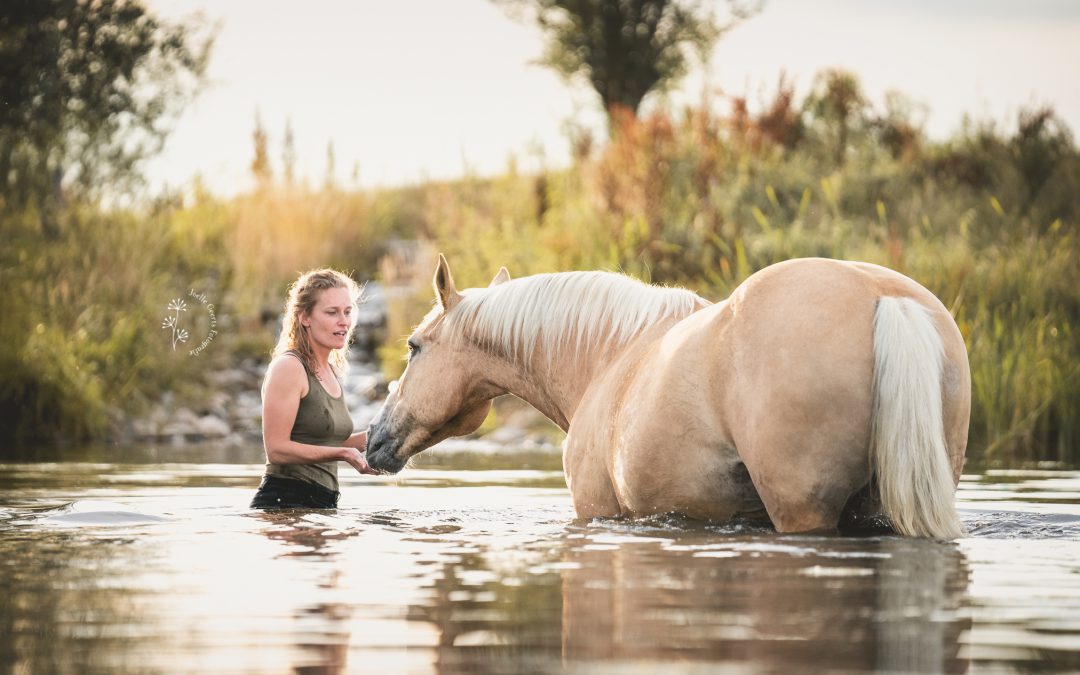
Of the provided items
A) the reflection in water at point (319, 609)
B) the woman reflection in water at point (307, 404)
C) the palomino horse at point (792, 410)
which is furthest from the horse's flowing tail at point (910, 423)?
the woman reflection in water at point (307, 404)

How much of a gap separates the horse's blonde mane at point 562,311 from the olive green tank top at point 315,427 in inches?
29.9

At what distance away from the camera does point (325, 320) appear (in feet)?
22.0

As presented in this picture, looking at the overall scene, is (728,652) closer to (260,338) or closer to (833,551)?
(833,551)

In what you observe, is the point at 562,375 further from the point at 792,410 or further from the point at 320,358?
the point at 792,410

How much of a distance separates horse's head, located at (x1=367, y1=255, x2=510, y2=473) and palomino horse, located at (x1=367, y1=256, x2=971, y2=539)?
2.83ft

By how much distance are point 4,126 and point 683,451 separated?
44.2ft

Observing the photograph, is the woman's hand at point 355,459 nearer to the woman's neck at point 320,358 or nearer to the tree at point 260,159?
the woman's neck at point 320,358

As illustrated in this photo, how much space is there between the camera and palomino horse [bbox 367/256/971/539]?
14.7ft

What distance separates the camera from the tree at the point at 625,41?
2350cm

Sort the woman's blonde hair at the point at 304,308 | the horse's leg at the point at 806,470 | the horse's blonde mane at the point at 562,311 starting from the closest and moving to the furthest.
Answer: the horse's leg at the point at 806,470, the horse's blonde mane at the point at 562,311, the woman's blonde hair at the point at 304,308

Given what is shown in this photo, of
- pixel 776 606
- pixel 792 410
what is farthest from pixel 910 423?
pixel 776 606

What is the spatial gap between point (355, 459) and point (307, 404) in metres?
0.34

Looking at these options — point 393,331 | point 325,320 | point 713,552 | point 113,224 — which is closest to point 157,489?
point 325,320

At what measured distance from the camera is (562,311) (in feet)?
20.2
